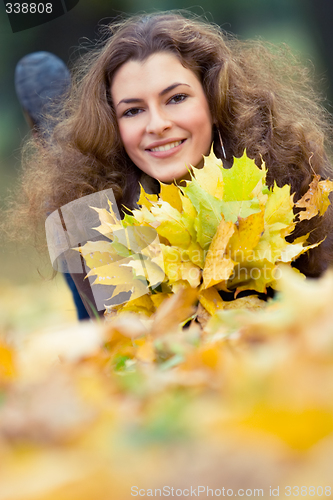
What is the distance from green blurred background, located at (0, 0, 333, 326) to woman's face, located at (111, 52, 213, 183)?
0.84 meters

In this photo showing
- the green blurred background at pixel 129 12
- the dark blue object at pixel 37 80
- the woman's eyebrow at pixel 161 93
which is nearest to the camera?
the woman's eyebrow at pixel 161 93

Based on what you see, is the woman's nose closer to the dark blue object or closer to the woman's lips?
the woman's lips

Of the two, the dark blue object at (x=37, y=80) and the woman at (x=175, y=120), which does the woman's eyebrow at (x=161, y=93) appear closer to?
the woman at (x=175, y=120)

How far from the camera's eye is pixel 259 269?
1.28 ft

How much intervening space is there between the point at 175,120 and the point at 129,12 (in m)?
1.28

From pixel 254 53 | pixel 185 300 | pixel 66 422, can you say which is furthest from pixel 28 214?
pixel 66 422

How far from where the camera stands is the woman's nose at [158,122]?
25.9 inches

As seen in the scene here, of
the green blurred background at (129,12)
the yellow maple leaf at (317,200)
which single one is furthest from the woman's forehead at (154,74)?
the green blurred background at (129,12)

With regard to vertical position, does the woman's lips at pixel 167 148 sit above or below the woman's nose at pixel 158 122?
below

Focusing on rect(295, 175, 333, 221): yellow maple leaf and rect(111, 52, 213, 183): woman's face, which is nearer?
rect(295, 175, 333, 221): yellow maple leaf

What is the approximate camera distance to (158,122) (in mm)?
659

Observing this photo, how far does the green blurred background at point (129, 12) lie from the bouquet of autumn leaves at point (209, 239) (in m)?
1.08

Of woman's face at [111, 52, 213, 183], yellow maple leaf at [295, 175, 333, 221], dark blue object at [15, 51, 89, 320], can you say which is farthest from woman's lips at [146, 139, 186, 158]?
dark blue object at [15, 51, 89, 320]

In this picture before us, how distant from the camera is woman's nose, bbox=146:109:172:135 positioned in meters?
0.66
